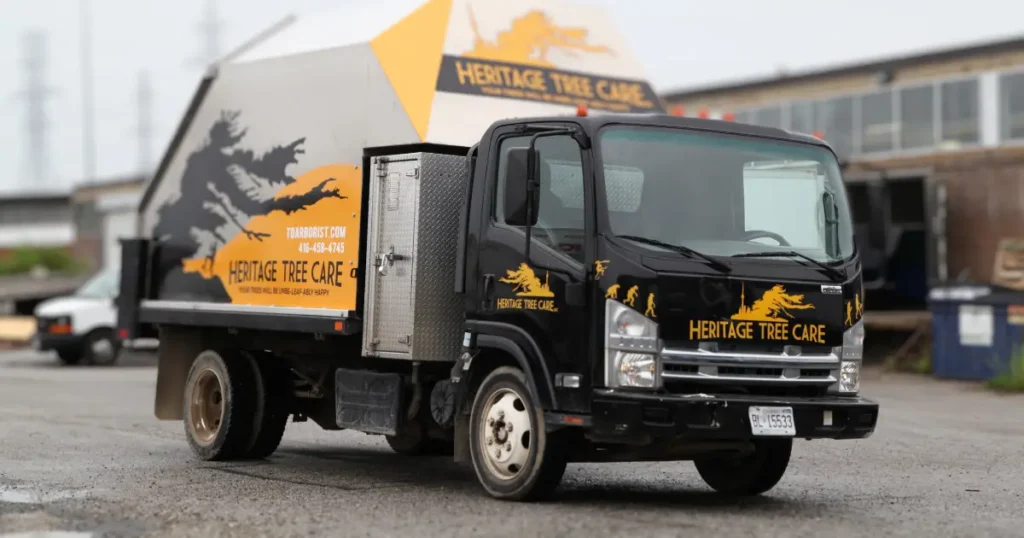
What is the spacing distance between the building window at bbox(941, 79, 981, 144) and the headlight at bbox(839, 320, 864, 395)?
87.5 ft

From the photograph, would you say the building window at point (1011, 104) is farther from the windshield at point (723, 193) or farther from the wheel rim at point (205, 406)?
the windshield at point (723, 193)

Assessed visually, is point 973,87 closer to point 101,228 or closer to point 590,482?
point 590,482

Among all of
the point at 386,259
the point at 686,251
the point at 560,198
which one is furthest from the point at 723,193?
the point at 386,259

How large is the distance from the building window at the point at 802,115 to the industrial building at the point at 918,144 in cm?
3

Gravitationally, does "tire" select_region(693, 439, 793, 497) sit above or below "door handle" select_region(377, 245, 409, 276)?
below

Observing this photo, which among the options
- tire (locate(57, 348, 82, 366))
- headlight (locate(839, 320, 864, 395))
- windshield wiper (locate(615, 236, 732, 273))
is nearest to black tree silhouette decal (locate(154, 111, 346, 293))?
windshield wiper (locate(615, 236, 732, 273))

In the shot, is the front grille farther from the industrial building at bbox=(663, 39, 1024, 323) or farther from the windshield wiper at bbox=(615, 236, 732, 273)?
the industrial building at bbox=(663, 39, 1024, 323)

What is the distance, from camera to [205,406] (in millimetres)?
13023

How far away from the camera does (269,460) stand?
1271 centimetres

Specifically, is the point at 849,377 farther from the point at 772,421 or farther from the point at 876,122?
the point at 876,122

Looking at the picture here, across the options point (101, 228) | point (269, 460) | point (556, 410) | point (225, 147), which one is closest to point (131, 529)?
point (556, 410)

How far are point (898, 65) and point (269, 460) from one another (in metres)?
26.7

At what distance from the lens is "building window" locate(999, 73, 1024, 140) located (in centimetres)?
3388

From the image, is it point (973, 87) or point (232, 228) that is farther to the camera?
point (973, 87)
